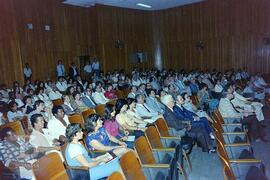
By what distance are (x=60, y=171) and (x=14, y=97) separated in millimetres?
6200

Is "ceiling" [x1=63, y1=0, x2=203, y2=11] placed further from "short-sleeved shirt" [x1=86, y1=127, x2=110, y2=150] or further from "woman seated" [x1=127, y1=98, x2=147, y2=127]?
"short-sleeved shirt" [x1=86, y1=127, x2=110, y2=150]

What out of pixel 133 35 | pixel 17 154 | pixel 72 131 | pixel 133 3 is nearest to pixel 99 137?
pixel 72 131

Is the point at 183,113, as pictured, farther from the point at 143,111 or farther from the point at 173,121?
the point at 143,111

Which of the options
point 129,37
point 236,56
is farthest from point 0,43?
point 236,56

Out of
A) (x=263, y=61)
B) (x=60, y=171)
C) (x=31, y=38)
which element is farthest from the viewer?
(x=263, y=61)

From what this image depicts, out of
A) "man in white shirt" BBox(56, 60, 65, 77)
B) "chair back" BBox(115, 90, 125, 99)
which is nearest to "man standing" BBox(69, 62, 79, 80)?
"man in white shirt" BBox(56, 60, 65, 77)

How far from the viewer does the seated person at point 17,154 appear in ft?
10.8

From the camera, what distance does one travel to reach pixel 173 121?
4988 mm

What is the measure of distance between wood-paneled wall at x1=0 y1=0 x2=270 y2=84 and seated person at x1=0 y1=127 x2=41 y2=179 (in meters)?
7.51

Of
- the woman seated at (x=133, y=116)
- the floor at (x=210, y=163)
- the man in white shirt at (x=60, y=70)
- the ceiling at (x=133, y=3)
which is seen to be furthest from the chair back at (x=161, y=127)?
the ceiling at (x=133, y=3)

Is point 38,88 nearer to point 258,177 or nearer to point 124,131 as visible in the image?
point 124,131

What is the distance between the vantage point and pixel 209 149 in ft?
15.9

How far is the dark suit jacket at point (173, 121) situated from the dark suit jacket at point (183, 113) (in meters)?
0.20

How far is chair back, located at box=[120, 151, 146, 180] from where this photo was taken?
2.69 metres
